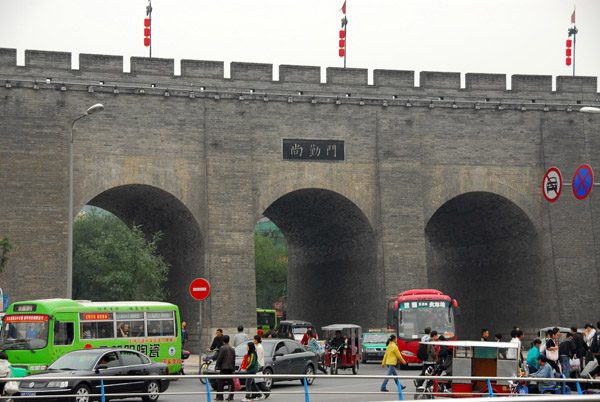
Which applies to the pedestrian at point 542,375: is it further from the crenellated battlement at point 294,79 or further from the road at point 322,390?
Answer: the crenellated battlement at point 294,79

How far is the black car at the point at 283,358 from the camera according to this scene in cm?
2177

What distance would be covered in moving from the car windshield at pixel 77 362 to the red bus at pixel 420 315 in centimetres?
1458

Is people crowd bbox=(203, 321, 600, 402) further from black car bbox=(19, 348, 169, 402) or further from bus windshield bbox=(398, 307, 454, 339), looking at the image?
bus windshield bbox=(398, 307, 454, 339)

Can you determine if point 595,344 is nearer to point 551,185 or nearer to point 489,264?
point 551,185

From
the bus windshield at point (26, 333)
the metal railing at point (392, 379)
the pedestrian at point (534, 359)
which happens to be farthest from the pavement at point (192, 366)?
the pedestrian at point (534, 359)

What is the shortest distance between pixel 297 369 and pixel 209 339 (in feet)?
31.1

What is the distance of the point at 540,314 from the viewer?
119ft

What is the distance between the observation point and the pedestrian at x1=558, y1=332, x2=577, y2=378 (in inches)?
780

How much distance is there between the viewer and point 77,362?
57.9 ft

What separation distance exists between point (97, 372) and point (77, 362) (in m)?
0.66

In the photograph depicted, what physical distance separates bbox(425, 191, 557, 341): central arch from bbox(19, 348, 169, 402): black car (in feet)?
67.4

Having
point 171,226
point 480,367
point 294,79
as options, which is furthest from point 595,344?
point 171,226

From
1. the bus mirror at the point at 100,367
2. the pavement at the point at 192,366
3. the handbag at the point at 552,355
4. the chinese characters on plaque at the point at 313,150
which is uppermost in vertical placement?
the chinese characters on plaque at the point at 313,150

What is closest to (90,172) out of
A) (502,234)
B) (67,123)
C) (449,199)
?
(67,123)
